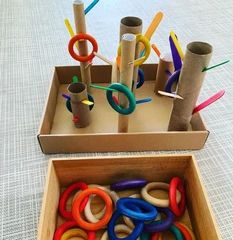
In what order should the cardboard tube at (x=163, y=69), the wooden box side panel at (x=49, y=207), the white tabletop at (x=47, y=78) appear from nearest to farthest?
the wooden box side panel at (x=49, y=207), the white tabletop at (x=47, y=78), the cardboard tube at (x=163, y=69)

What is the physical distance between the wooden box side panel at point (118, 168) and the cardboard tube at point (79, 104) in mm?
125

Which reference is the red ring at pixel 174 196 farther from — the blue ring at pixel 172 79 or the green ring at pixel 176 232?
the blue ring at pixel 172 79

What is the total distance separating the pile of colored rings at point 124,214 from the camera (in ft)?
1.33

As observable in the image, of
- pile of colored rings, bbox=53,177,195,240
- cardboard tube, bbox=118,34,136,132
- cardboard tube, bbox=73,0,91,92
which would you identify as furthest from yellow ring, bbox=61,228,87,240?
cardboard tube, bbox=73,0,91,92

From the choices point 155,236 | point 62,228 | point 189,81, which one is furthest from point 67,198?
point 189,81

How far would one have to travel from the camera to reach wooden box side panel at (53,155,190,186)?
44 cm

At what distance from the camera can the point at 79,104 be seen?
513 mm

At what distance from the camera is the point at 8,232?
42 cm

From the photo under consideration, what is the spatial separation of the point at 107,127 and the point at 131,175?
0.46ft

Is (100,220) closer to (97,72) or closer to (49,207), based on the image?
(49,207)

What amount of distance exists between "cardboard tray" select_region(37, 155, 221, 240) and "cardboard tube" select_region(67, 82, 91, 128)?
124 mm

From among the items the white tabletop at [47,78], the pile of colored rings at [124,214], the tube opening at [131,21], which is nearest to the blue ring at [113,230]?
the pile of colored rings at [124,214]

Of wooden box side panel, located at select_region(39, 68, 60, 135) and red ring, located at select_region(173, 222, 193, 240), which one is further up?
wooden box side panel, located at select_region(39, 68, 60, 135)

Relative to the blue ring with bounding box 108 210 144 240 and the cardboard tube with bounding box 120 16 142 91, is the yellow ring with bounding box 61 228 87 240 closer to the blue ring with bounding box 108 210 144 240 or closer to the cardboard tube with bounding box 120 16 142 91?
the blue ring with bounding box 108 210 144 240
